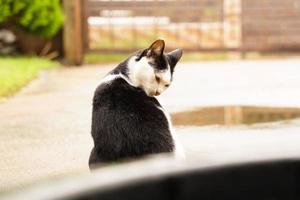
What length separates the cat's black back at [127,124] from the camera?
3.70 m

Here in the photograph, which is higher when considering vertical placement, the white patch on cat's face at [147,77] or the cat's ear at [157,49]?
the cat's ear at [157,49]

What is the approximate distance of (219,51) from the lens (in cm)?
1341

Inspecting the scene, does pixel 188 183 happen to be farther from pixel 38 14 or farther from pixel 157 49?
pixel 38 14

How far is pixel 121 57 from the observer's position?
1370 cm

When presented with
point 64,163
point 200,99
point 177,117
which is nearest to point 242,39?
point 200,99

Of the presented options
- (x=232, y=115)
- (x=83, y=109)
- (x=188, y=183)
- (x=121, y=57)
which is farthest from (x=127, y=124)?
(x=121, y=57)

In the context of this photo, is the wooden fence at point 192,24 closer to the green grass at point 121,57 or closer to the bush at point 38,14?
the green grass at point 121,57

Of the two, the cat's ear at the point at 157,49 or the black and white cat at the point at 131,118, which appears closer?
the black and white cat at the point at 131,118

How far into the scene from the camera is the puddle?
6996 millimetres

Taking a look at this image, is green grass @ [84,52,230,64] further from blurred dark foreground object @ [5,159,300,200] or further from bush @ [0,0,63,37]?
blurred dark foreground object @ [5,159,300,200]

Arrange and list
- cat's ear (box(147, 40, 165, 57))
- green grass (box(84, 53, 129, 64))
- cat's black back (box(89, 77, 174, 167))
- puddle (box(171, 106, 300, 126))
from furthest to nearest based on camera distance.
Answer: green grass (box(84, 53, 129, 64)) → puddle (box(171, 106, 300, 126)) → cat's ear (box(147, 40, 165, 57)) → cat's black back (box(89, 77, 174, 167))

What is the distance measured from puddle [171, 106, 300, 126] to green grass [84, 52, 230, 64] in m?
5.70

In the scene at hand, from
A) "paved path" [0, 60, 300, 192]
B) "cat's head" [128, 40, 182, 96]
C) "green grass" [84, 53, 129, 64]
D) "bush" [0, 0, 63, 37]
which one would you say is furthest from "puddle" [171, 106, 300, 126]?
"bush" [0, 0, 63, 37]

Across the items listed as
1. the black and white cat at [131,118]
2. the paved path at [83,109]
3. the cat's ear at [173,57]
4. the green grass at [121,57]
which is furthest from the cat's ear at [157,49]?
the green grass at [121,57]
